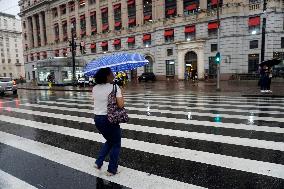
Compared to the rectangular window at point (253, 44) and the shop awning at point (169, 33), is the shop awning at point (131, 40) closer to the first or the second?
the shop awning at point (169, 33)

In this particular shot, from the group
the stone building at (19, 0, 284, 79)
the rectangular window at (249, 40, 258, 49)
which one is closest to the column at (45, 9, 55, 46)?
the stone building at (19, 0, 284, 79)

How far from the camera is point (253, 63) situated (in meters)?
→ 32.3

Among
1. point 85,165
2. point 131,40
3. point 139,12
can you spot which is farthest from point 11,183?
point 139,12

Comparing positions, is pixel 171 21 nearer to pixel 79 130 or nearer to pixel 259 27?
pixel 259 27

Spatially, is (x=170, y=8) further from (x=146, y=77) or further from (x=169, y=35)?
(x=146, y=77)

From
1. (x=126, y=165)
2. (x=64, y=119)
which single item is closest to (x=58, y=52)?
(x=64, y=119)

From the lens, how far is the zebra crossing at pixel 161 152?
3.83 m

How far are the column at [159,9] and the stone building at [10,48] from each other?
9518cm

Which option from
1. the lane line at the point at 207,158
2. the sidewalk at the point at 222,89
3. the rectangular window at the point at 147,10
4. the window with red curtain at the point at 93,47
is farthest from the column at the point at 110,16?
the lane line at the point at 207,158

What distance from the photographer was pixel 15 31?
4680 inches

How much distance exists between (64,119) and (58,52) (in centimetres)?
5358

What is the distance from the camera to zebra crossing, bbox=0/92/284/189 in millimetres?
3830

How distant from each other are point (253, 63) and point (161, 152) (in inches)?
1234

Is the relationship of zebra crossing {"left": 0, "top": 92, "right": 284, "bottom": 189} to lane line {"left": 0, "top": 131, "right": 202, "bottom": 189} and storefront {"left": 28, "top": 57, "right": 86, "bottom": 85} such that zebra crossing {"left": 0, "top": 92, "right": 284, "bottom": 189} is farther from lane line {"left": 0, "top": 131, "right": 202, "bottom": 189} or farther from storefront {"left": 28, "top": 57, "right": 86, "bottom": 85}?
storefront {"left": 28, "top": 57, "right": 86, "bottom": 85}
